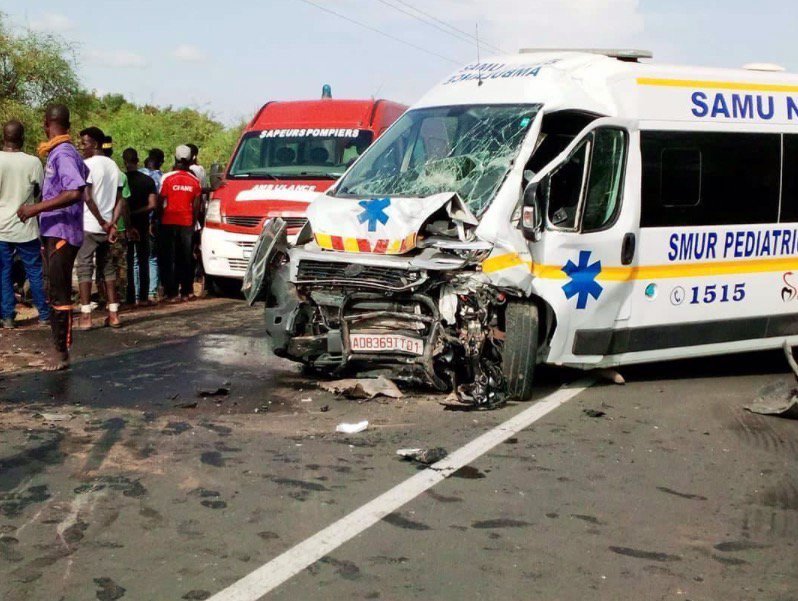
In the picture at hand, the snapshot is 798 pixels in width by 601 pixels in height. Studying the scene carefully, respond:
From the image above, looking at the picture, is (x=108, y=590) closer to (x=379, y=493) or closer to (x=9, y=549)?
(x=9, y=549)

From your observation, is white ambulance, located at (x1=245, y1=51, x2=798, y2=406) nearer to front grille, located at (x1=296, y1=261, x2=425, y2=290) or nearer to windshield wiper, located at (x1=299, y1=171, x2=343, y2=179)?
front grille, located at (x1=296, y1=261, x2=425, y2=290)

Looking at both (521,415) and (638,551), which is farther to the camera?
(521,415)

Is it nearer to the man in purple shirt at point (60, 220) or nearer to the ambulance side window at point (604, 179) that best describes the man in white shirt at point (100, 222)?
the man in purple shirt at point (60, 220)

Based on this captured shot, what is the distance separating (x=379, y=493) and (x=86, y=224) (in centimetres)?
673

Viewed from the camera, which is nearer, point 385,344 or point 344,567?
point 344,567

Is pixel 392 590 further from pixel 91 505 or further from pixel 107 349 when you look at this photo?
pixel 107 349

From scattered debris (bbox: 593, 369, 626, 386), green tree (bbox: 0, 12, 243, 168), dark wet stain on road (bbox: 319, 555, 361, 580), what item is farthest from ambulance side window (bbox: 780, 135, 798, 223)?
green tree (bbox: 0, 12, 243, 168)

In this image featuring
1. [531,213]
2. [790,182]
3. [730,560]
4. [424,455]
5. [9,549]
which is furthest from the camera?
[790,182]

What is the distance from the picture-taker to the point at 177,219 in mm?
14125

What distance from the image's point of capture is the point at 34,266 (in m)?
11.4

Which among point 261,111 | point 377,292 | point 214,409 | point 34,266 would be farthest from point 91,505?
point 261,111

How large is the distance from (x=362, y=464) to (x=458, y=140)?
3.33m

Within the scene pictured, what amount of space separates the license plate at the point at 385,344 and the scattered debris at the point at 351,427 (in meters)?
0.84

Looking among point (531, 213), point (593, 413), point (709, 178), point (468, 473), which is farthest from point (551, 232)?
point (468, 473)
